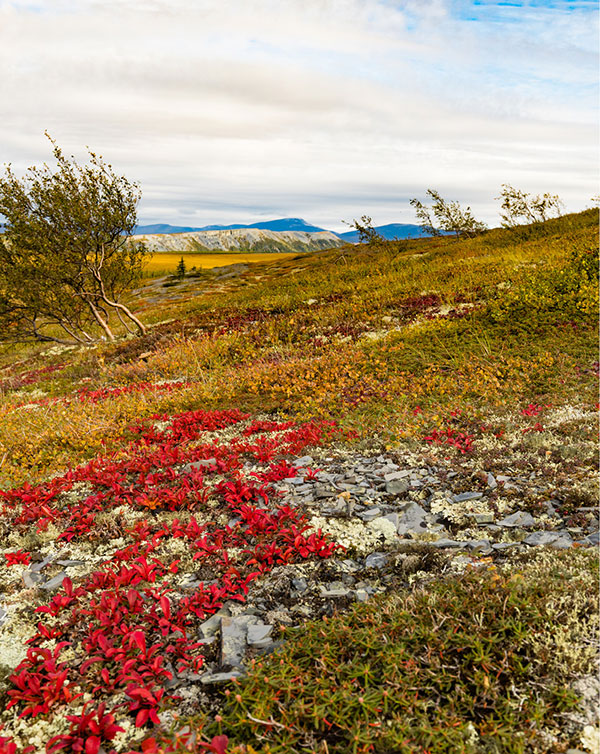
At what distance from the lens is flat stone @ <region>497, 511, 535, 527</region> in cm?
651

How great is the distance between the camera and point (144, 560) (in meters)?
6.10

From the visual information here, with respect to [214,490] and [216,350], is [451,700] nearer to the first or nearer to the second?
[214,490]

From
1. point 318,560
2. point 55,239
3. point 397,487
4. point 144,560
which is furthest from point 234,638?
point 55,239

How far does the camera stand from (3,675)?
4.55 m

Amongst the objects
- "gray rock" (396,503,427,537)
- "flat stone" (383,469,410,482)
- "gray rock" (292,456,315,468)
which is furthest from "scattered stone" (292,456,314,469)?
"gray rock" (396,503,427,537)

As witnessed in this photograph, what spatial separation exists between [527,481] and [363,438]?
390 centimetres

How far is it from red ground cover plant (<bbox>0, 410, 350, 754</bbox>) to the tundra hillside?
1.3 inches

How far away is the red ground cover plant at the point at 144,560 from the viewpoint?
418 centimetres

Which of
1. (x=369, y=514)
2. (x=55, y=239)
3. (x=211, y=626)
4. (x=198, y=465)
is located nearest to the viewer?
(x=211, y=626)

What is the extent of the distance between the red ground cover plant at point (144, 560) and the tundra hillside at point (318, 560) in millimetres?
34

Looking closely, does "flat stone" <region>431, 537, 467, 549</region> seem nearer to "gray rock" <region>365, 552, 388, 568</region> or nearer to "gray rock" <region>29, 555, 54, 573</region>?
"gray rock" <region>365, 552, 388, 568</region>

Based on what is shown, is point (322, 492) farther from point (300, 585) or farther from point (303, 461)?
point (300, 585)

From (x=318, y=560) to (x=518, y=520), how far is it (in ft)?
9.78

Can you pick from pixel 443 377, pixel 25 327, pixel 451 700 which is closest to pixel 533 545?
pixel 451 700
